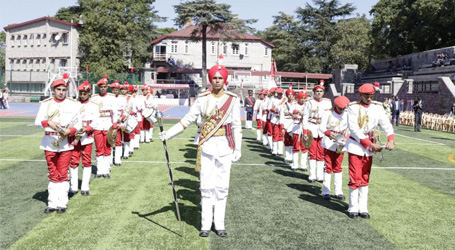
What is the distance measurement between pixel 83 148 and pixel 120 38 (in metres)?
51.3

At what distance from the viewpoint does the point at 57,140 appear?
641cm

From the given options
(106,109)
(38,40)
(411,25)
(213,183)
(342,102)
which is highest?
(411,25)

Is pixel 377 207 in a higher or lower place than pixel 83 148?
lower

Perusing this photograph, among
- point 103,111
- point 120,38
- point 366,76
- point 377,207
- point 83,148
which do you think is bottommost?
point 377,207

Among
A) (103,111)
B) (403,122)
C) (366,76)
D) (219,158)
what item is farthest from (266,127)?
(366,76)

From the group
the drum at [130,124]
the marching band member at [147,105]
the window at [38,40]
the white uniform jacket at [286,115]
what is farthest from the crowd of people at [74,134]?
the window at [38,40]

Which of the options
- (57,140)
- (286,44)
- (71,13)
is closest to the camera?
(57,140)

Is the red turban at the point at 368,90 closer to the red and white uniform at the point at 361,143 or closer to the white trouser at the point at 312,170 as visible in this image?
the red and white uniform at the point at 361,143

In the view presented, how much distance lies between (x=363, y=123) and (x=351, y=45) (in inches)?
2285

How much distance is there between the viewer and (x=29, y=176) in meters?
9.31

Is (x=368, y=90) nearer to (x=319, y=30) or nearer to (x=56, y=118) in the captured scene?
(x=56, y=118)

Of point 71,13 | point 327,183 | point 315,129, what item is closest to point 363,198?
point 327,183

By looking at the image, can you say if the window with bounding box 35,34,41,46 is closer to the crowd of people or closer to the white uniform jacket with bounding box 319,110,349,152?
the crowd of people

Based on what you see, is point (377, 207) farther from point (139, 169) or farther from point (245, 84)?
point (245, 84)
